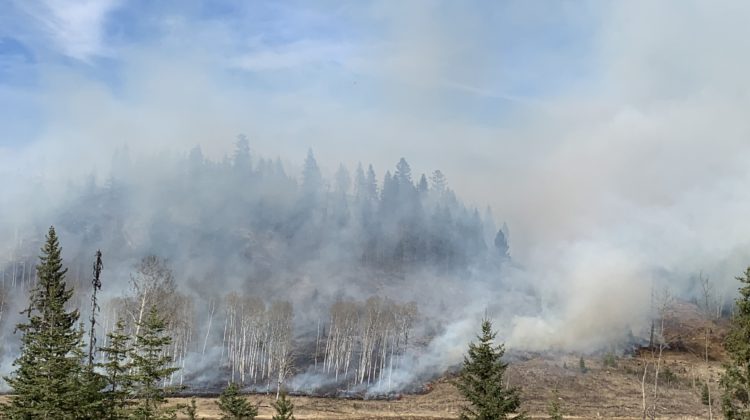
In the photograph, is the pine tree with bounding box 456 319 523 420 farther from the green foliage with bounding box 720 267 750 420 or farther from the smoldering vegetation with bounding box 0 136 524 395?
the smoldering vegetation with bounding box 0 136 524 395

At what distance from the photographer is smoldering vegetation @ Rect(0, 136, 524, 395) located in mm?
95875

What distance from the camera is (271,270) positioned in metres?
147

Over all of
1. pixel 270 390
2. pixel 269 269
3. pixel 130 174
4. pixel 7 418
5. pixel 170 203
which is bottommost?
pixel 270 390

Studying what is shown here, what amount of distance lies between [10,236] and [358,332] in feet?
318

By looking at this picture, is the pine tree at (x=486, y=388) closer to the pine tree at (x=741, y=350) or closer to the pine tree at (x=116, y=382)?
the pine tree at (x=741, y=350)

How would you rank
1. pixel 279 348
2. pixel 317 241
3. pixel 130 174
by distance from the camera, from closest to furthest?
pixel 279 348
pixel 317 241
pixel 130 174

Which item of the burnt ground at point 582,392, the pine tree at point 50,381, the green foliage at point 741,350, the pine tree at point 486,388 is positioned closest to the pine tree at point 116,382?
the pine tree at point 50,381

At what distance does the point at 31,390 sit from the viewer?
28.2m

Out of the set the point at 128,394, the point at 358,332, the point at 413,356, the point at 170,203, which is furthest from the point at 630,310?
the point at 170,203

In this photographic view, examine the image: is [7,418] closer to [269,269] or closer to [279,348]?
[279,348]

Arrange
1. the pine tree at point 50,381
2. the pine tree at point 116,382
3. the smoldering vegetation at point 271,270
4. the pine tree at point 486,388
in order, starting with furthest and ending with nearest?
the smoldering vegetation at point 271,270 → the pine tree at point 486,388 → the pine tree at point 50,381 → the pine tree at point 116,382

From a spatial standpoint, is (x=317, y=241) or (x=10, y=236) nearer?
(x=10, y=236)

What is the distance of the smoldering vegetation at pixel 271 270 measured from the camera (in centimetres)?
9588

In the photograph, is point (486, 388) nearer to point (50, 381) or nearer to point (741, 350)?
point (741, 350)
